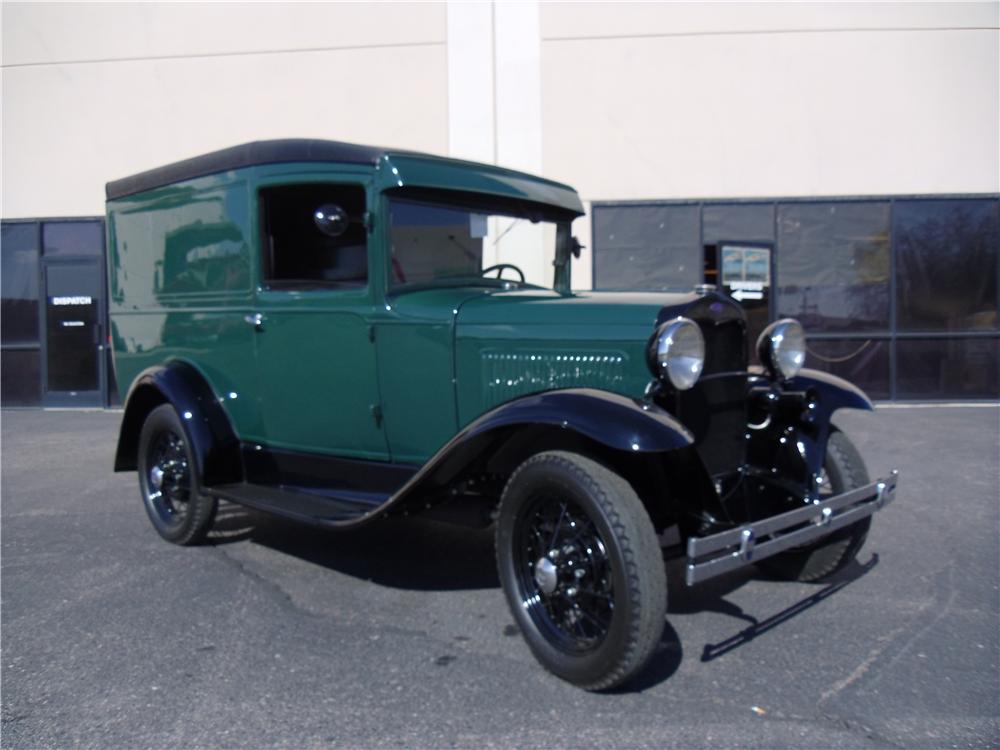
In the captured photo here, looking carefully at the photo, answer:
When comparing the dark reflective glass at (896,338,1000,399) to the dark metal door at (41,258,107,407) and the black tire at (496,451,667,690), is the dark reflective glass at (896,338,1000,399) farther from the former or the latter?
the dark metal door at (41,258,107,407)

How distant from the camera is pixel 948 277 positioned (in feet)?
34.5

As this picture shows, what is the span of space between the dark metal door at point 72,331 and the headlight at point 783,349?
32.4 ft

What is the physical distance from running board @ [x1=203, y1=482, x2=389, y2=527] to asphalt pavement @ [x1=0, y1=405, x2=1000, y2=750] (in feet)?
1.38

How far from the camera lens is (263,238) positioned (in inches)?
176

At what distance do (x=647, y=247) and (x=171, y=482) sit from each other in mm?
7026

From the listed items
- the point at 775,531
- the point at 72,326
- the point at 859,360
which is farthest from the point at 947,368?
the point at 72,326

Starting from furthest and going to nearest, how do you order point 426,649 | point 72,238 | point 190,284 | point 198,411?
point 72,238 → point 190,284 → point 198,411 → point 426,649

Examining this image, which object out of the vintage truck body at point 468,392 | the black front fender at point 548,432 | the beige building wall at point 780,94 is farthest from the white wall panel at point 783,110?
the black front fender at point 548,432

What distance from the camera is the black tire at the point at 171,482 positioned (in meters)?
4.63

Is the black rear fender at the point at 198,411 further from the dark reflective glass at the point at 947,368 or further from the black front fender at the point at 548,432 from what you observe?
the dark reflective glass at the point at 947,368

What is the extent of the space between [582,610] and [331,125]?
29.0 ft

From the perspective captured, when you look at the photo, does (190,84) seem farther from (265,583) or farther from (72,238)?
(265,583)

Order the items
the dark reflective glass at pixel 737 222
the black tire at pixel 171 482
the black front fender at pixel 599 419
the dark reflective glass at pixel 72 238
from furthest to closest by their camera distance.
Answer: the dark reflective glass at pixel 72 238 < the dark reflective glass at pixel 737 222 < the black tire at pixel 171 482 < the black front fender at pixel 599 419

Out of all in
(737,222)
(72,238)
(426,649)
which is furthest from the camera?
(72,238)
